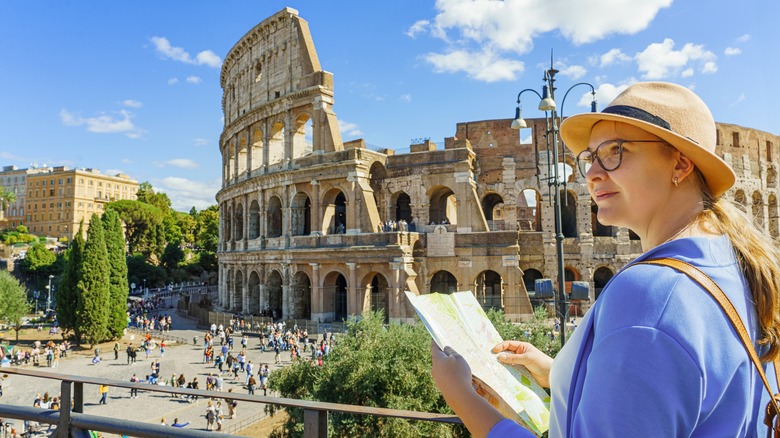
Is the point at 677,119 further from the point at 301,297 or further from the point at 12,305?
the point at 12,305

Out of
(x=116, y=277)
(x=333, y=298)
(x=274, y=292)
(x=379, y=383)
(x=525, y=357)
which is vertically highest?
(x=116, y=277)

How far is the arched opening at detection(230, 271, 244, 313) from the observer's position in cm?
3438

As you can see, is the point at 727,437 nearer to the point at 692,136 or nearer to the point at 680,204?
the point at 680,204

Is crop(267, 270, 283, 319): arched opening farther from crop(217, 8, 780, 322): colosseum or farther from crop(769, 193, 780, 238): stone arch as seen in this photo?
crop(769, 193, 780, 238): stone arch

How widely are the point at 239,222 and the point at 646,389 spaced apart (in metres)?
36.9

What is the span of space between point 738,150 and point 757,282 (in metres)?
39.1

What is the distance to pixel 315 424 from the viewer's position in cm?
230

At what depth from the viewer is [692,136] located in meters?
1.54

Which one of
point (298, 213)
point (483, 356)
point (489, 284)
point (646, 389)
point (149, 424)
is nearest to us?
point (646, 389)

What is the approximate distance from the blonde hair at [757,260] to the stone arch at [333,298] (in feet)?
86.8

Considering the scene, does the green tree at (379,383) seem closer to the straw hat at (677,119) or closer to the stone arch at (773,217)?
the straw hat at (677,119)

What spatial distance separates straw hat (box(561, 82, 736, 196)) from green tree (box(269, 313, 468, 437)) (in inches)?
403

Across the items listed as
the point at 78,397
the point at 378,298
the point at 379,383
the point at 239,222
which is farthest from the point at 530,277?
the point at 78,397

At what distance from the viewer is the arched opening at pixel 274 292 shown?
31.5m
